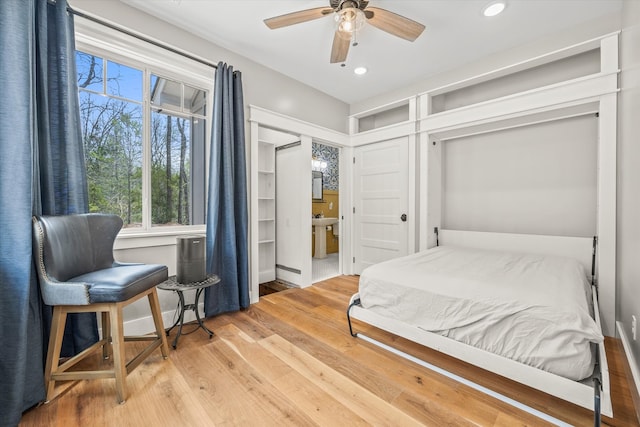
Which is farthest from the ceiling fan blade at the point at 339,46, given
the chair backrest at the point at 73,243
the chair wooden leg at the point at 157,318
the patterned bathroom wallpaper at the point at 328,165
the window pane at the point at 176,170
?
the patterned bathroom wallpaper at the point at 328,165

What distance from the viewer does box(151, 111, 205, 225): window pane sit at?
2.62 m

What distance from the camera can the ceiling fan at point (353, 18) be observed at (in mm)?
1997

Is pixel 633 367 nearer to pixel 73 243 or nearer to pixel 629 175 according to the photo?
pixel 629 175

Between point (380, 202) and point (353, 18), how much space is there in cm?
251

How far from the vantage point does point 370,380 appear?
5.82 ft

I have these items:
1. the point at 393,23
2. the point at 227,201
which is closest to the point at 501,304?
the point at 393,23

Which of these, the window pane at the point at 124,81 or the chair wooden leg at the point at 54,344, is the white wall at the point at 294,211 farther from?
the chair wooden leg at the point at 54,344

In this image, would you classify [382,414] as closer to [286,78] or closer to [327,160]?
[286,78]

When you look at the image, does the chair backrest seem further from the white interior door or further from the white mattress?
the white interior door

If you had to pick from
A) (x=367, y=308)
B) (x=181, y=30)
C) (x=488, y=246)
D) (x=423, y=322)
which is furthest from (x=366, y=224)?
(x=181, y=30)

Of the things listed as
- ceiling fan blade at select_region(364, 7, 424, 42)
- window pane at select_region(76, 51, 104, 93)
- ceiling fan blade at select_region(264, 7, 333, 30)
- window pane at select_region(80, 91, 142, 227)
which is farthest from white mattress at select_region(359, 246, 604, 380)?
window pane at select_region(76, 51, 104, 93)

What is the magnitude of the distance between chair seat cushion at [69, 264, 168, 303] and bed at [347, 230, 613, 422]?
1.50 metres

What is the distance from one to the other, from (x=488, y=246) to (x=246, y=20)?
11.5ft

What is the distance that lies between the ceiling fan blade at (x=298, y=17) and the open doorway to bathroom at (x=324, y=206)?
329cm
